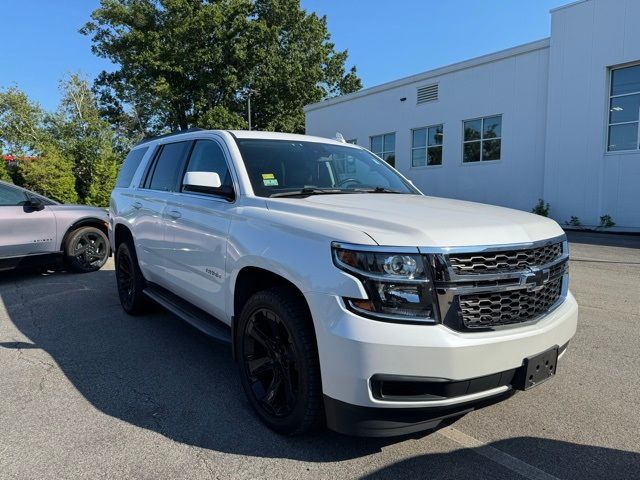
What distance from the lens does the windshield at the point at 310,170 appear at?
3.60 m

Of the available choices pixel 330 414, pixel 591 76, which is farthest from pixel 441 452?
pixel 591 76

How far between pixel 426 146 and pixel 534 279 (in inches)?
776

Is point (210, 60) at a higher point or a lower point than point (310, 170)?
higher

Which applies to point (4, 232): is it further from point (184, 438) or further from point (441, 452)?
point (441, 452)

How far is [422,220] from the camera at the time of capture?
266cm

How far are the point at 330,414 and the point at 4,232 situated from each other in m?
6.81

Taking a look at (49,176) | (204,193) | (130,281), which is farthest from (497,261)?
(49,176)

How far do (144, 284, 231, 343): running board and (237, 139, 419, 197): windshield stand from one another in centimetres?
106

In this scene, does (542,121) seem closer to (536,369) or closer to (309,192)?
(309,192)

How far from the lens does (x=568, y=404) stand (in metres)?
3.34

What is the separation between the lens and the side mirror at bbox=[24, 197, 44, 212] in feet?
24.7

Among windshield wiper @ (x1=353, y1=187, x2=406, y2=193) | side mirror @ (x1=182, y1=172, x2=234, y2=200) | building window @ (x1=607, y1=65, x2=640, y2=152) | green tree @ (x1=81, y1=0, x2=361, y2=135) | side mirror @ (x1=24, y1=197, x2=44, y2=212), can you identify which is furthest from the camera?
green tree @ (x1=81, y1=0, x2=361, y2=135)

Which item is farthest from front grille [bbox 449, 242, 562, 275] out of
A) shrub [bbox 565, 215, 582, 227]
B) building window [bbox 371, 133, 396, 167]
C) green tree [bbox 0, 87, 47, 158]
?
green tree [bbox 0, 87, 47, 158]

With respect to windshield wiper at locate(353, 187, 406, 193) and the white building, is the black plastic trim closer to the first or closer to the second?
windshield wiper at locate(353, 187, 406, 193)
